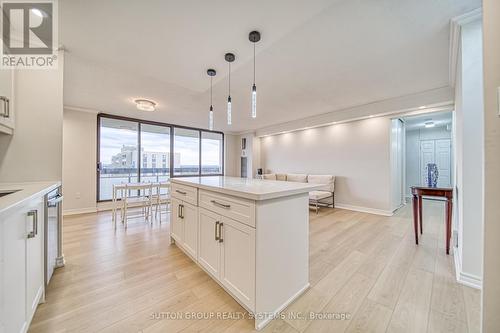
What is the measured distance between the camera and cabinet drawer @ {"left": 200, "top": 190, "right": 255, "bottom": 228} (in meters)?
1.33

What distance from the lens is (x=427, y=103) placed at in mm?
3539

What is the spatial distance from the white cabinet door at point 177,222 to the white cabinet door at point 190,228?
95 mm

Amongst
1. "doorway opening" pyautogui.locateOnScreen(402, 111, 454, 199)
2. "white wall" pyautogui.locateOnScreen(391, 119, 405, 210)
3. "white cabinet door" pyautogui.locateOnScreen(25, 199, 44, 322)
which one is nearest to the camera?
"white cabinet door" pyautogui.locateOnScreen(25, 199, 44, 322)

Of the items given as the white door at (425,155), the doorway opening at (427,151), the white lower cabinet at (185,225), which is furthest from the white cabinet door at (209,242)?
the white door at (425,155)

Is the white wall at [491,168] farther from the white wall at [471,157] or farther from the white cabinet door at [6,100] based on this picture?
the white cabinet door at [6,100]

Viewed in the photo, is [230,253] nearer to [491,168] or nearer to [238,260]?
[238,260]

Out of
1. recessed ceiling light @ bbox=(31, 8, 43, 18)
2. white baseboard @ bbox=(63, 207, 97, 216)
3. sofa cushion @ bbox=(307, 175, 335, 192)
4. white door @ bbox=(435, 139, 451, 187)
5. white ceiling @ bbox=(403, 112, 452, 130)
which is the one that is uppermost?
recessed ceiling light @ bbox=(31, 8, 43, 18)

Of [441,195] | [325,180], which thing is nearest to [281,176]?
[325,180]

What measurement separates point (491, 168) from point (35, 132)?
3432mm

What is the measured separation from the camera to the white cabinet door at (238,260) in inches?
52.2

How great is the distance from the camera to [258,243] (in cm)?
128

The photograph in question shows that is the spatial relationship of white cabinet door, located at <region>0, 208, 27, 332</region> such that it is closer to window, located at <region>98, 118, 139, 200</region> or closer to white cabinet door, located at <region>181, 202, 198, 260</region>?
white cabinet door, located at <region>181, 202, 198, 260</region>

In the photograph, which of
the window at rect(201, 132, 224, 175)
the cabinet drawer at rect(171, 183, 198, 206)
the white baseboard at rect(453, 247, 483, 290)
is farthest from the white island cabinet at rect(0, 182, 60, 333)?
the window at rect(201, 132, 224, 175)

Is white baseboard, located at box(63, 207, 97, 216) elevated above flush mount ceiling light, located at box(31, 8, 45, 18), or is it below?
below
